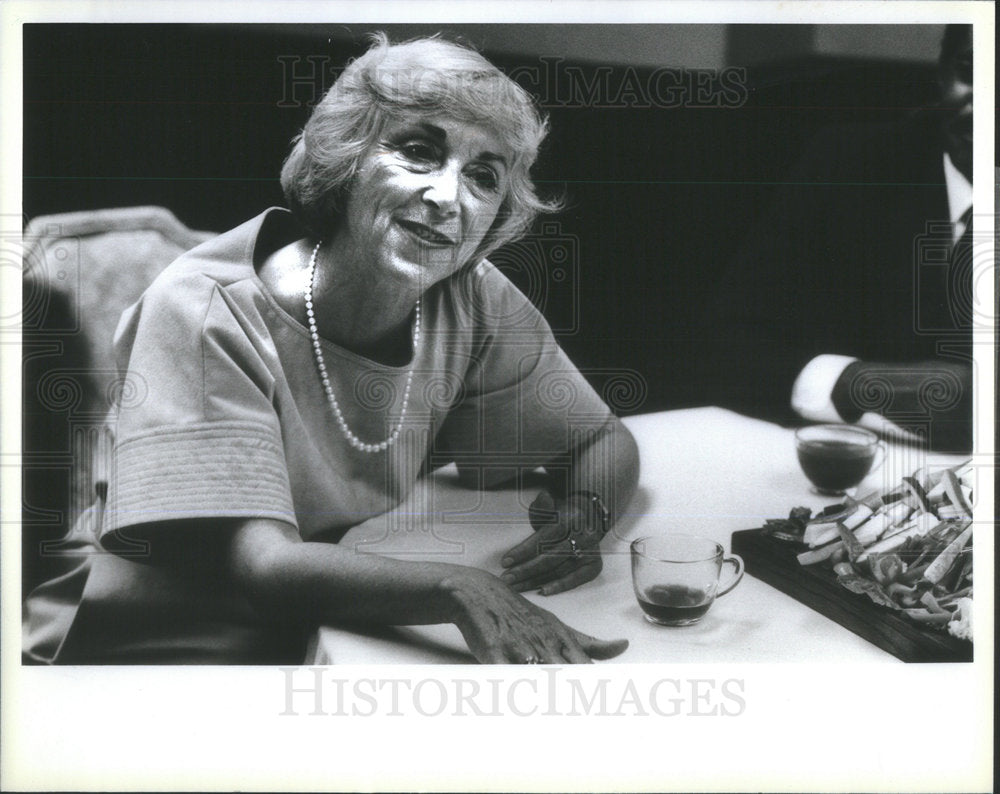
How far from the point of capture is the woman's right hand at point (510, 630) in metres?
1.12

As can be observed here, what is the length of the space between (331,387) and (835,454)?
0.61 meters

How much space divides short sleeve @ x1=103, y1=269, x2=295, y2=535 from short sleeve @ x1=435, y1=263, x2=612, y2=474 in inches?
8.4

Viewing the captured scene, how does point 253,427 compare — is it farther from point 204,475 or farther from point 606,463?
point 606,463

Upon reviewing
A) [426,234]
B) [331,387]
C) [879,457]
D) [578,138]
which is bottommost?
[879,457]

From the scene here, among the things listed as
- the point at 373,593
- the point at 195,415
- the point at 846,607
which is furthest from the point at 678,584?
the point at 195,415

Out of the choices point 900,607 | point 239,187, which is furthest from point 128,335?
point 900,607

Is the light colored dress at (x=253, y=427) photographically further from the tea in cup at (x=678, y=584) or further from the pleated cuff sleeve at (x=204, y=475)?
the tea in cup at (x=678, y=584)

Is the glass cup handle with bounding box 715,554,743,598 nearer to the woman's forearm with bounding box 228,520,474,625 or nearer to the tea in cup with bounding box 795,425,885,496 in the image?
the tea in cup with bounding box 795,425,885,496

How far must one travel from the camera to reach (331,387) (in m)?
1.16

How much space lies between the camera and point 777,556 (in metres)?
1.18

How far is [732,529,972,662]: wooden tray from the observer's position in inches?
45.6

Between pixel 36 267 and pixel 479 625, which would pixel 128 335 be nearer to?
pixel 36 267

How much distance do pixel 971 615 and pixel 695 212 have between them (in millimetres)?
584

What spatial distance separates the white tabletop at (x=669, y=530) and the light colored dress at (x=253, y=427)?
0.15 feet
